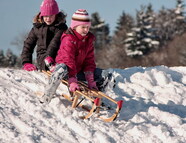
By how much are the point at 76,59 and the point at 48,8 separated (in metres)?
1.18

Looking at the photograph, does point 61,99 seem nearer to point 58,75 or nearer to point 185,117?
point 58,75

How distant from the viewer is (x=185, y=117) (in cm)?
555

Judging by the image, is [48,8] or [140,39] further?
[140,39]

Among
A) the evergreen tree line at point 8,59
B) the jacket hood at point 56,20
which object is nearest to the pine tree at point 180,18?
the evergreen tree line at point 8,59

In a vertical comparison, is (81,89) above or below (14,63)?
above

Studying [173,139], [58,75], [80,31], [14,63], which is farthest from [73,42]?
[14,63]

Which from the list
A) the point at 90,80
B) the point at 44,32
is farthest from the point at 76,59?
the point at 44,32

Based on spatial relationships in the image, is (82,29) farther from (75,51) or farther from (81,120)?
(81,120)

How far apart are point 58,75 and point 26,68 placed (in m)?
1.42

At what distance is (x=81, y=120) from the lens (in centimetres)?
482

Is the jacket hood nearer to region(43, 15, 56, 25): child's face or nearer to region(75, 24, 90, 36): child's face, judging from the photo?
region(43, 15, 56, 25): child's face

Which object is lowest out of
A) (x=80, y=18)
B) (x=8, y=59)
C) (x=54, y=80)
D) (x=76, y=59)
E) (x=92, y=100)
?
(x=8, y=59)

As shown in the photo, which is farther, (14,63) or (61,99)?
(14,63)

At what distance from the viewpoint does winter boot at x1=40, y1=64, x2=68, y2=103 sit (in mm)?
→ 5031
